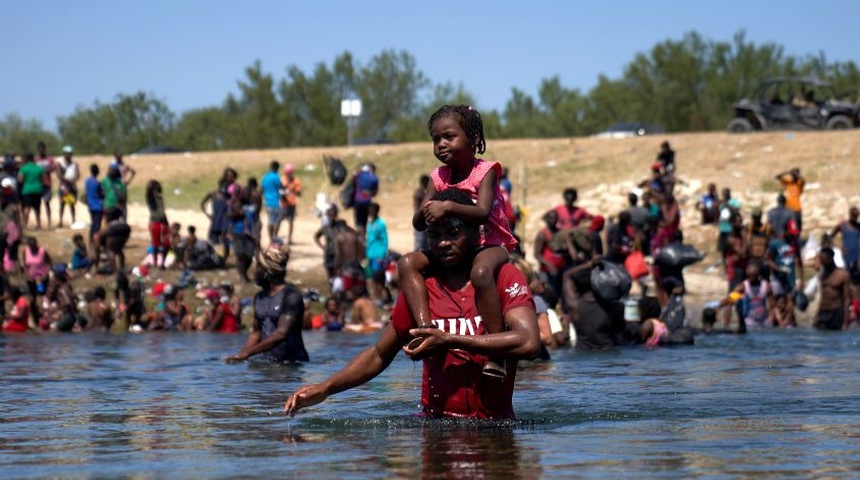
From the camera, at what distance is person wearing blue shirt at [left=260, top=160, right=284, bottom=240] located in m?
27.9

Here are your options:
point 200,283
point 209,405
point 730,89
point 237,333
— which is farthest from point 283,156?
point 209,405

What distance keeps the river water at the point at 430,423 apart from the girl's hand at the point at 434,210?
1110 mm

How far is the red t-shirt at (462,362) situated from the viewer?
7.64m

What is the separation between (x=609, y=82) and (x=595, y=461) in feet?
257

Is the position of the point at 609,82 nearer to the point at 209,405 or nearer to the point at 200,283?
the point at 200,283

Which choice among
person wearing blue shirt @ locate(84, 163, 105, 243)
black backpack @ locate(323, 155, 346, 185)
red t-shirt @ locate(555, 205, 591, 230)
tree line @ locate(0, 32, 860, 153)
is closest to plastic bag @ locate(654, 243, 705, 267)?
red t-shirt @ locate(555, 205, 591, 230)

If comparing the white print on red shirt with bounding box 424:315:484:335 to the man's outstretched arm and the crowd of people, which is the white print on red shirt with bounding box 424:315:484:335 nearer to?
the crowd of people

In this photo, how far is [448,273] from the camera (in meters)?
7.77

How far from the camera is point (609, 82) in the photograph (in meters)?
84.6

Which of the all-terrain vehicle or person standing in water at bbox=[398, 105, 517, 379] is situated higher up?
the all-terrain vehicle

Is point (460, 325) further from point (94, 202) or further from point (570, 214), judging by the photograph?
point (94, 202)

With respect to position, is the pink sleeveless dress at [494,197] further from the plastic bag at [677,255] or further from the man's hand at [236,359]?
the plastic bag at [677,255]

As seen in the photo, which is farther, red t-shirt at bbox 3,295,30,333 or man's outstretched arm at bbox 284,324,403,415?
red t-shirt at bbox 3,295,30,333

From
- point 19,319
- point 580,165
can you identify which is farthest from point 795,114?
point 19,319
